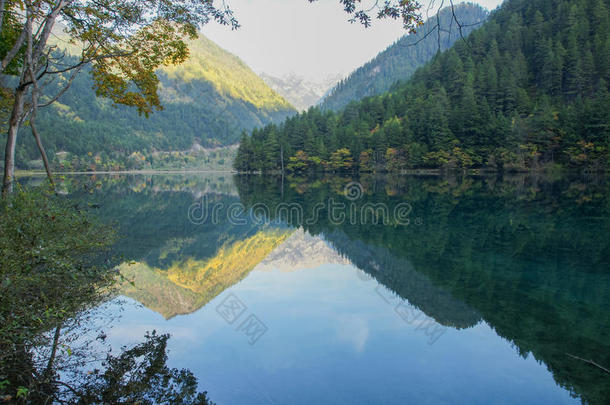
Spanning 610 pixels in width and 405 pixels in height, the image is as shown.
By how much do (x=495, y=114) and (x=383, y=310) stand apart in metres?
73.2

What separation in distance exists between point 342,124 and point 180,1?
94.7m

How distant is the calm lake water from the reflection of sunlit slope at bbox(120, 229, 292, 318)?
0.20ft

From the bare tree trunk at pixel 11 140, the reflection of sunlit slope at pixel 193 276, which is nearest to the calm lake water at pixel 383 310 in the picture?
the reflection of sunlit slope at pixel 193 276

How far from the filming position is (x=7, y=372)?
4.44 m

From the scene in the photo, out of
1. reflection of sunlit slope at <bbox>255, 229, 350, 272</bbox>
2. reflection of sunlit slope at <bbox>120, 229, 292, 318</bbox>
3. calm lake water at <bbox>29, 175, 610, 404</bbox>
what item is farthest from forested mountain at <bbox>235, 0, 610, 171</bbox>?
reflection of sunlit slope at <bbox>120, 229, 292, 318</bbox>

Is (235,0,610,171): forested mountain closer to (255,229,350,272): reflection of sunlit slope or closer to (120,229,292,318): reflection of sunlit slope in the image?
(255,229,350,272): reflection of sunlit slope

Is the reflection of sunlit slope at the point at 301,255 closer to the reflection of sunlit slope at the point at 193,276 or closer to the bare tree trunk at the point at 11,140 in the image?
the reflection of sunlit slope at the point at 193,276

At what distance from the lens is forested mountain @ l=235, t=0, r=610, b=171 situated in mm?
58344

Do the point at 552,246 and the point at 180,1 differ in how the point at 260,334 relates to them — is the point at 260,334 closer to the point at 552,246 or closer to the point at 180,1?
the point at 180,1

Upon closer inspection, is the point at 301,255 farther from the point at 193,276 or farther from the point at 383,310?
the point at 383,310

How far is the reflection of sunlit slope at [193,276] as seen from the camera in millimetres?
8594

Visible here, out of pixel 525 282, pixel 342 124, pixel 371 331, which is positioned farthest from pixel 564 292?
pixel 342 124

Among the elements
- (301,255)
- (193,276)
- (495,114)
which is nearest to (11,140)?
(193,276)

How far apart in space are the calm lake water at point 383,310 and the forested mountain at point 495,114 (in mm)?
45197
